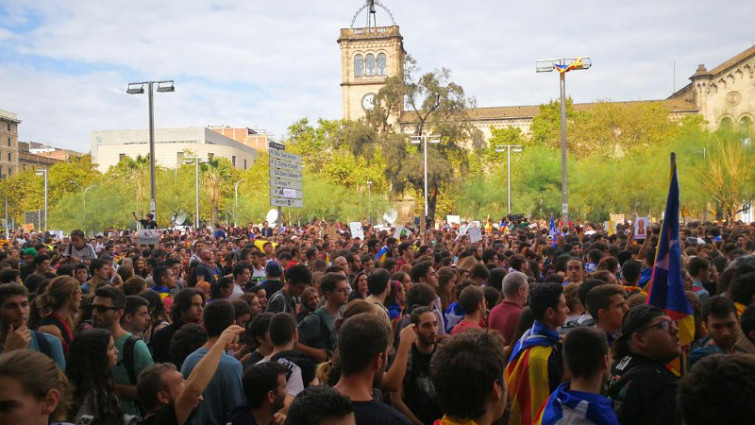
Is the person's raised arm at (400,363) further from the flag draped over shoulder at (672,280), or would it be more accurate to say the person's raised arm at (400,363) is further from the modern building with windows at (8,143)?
the modern building with windows at (8,143)

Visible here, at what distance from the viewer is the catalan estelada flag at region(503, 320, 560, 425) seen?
4684 millimetres

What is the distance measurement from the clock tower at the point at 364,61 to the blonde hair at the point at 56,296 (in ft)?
297

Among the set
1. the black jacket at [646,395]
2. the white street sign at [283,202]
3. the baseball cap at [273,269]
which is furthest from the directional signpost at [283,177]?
the black jacket at [646,395]

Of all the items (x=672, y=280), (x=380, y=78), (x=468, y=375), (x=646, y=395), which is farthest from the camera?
(x=380, y=78)

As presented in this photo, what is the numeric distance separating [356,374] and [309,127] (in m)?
81.1

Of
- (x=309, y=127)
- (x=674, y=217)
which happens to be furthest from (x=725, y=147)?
(x=309, y=127)

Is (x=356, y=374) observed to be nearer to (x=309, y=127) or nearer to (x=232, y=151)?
(x=309, y=127)

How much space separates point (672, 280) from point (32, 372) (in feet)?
13.5

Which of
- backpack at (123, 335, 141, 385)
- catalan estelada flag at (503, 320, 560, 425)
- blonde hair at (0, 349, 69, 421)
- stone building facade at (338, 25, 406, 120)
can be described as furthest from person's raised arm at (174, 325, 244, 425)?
stone building facade at (338, 25, 406, 120)

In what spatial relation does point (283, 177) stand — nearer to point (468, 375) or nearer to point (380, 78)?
point (468, 375)

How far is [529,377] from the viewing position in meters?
4.73

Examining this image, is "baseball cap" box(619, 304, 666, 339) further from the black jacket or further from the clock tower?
the clock tower

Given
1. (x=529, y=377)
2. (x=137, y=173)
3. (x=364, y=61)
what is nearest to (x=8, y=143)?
(x=137, y=173)

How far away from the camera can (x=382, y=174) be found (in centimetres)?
6284
